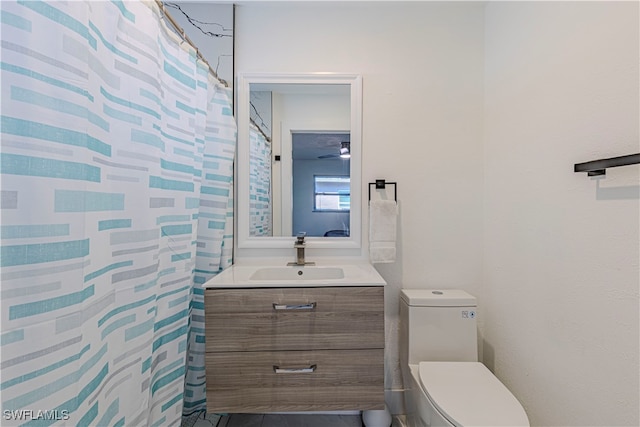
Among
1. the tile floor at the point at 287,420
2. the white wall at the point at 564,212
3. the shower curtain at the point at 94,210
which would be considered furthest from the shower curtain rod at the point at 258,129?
the tile floor at the point at 287,420

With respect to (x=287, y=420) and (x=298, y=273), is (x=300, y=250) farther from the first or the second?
(x=287, y=420)

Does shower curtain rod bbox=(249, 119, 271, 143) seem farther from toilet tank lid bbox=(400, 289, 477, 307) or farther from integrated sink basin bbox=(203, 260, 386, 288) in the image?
toilet tank lid bbox=(400, 289, 477, 307)

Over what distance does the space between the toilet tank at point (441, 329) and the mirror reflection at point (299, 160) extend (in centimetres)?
59

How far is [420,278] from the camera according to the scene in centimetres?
173

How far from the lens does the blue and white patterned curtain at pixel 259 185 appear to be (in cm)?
173

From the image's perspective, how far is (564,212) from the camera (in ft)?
3.75

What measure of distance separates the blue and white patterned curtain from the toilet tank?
0.95m

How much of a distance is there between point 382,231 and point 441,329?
0.60m

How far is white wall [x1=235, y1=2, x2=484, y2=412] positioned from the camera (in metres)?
1.71

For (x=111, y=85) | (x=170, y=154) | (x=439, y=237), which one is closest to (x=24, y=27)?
(x=111, y=85)

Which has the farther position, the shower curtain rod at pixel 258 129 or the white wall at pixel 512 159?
the shower curtain rod at pixel 258 129

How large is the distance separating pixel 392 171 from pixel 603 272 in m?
1.03

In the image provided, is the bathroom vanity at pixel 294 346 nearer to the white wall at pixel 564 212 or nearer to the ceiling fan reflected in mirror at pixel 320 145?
the white wall at pixel 564 212

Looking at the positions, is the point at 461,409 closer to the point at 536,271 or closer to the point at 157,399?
the point at 536,271
